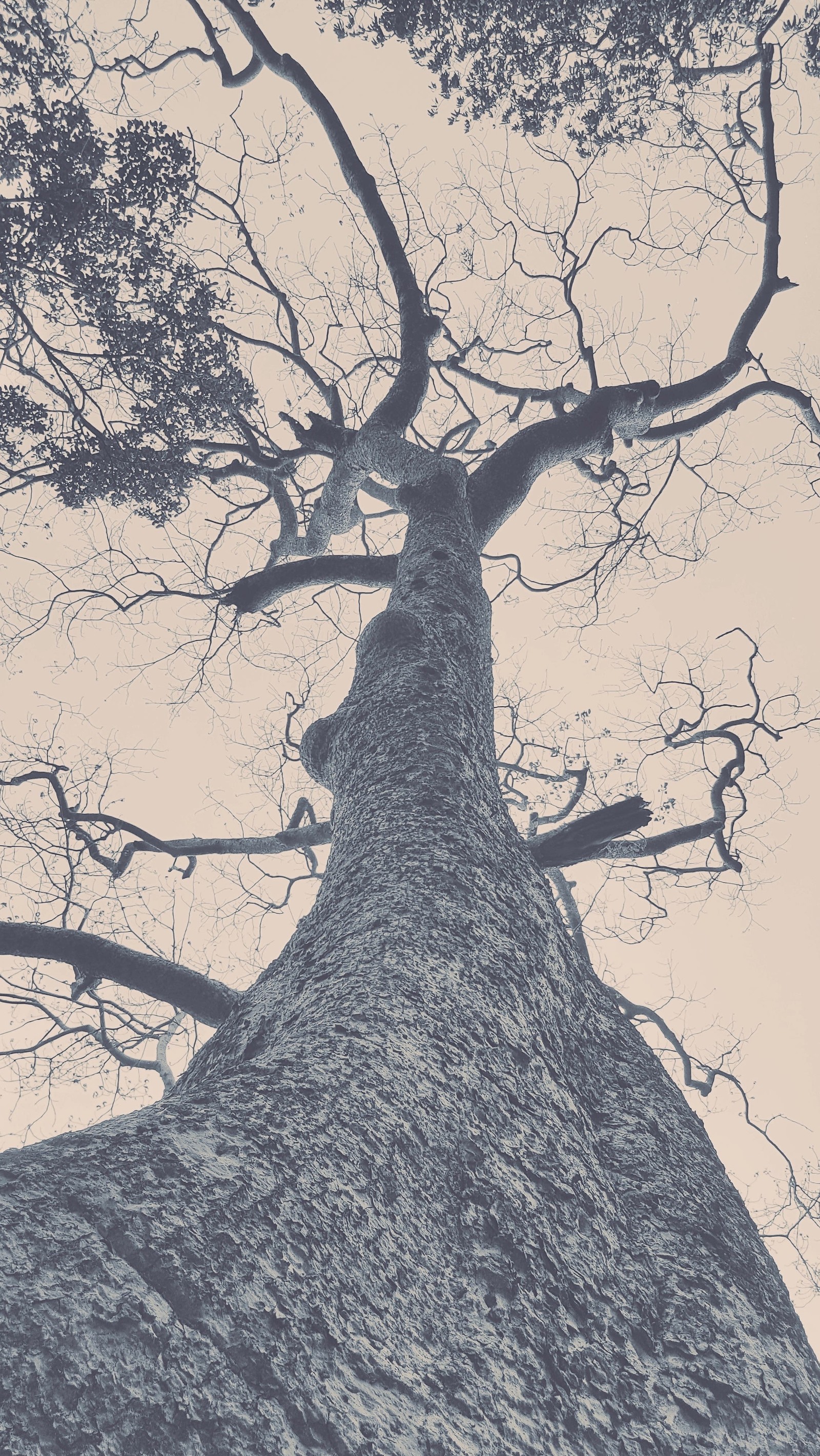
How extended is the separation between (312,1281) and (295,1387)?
118 millimetres

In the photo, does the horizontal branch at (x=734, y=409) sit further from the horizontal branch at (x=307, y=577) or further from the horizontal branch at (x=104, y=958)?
the horizontal branch at (x=104, y=958)

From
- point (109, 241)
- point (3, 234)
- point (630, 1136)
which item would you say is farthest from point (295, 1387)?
point (109, 241)

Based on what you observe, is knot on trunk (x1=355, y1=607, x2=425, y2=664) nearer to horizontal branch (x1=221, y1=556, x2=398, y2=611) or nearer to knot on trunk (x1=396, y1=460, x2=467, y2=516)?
knot on trunk (x1=396, y1=460, x2=467, y2=516)

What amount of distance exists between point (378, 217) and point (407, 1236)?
6176mm

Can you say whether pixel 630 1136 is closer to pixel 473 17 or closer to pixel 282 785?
pixel 282 785

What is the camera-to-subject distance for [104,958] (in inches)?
139

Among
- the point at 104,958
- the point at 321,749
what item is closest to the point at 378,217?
the point at 321,749

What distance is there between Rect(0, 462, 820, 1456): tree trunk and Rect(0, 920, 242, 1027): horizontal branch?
1.43 meters

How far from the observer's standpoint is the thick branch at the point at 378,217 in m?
5.43

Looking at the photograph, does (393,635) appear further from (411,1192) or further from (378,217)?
(378,217)

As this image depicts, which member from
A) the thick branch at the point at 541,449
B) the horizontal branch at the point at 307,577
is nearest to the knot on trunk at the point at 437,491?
the thick branch at the point at 541,449

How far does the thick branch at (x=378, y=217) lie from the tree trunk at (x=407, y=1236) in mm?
4142

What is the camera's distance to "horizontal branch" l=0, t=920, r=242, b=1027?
3.38m

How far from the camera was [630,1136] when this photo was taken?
1.77 m
